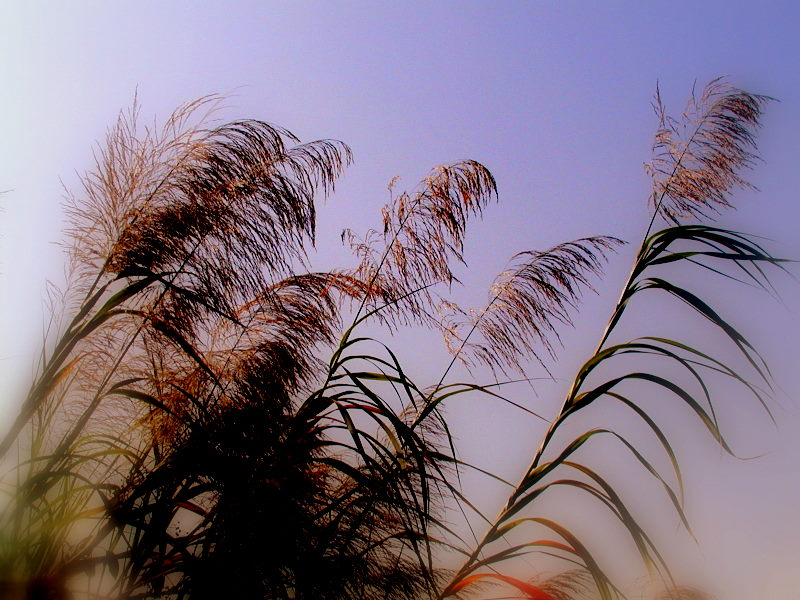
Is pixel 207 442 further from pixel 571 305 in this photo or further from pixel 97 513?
pixel 571 305

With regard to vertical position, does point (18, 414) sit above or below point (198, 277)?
below

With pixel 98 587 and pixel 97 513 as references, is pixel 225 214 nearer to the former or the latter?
pixel 97 513

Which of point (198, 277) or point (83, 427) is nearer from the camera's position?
point (83, 427)

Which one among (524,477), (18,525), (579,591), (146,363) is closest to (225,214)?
(146,363)

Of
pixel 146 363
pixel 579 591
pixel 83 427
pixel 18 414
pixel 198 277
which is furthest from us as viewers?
pixel 579 591

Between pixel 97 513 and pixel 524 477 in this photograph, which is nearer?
pixel 97 513

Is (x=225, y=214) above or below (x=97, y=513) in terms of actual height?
above

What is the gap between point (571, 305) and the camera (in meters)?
2.44

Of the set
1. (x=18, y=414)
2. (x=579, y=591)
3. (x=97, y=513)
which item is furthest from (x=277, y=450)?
(x=579, y=591)

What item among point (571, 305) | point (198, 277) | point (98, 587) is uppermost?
point (571, 305)

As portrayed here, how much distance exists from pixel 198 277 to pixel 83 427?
0.48 m

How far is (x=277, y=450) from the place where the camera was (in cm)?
183

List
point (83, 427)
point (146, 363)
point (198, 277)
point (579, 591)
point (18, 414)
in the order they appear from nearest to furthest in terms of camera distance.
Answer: point (18, 414)
point (83, 427)
point (198, 277)
point (146, 363)
point (579, 591)

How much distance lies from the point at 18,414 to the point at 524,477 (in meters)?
1.24
